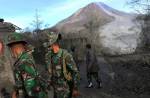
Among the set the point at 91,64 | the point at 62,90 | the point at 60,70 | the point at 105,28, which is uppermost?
the point at 60,70

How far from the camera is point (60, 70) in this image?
32.7 ft

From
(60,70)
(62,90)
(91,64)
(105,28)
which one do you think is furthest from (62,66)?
(105,28)

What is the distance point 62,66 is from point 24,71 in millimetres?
1115

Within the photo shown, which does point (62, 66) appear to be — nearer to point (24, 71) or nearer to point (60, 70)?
point (60, 70)

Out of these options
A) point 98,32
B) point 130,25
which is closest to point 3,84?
point 130,25

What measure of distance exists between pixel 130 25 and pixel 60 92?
3384cm

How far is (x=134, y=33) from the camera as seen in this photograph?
1756 inches

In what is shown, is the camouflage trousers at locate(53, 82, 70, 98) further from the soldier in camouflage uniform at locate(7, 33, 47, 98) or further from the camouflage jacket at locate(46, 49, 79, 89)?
the soldier in camouflage uniform at locate(7, 33, 47, 98)

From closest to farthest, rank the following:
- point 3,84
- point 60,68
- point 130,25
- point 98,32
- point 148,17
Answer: point 60,68
point 3,84
point 148,17
point 130,25
point 98,32

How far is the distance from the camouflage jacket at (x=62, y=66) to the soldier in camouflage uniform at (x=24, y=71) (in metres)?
0.94

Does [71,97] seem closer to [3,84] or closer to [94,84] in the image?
[3,84]

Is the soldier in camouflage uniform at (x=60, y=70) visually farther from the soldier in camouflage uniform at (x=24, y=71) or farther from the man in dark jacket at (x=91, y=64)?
the man in dark jacket at (x=91, y=64)

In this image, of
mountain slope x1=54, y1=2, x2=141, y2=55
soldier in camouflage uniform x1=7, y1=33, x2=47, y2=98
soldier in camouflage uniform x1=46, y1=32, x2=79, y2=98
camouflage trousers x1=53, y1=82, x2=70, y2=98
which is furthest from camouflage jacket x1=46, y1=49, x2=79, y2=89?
mountain slope x1=54, y1=2, x2=141, y2=55

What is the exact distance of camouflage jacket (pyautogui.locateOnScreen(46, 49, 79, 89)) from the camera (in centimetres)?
994
